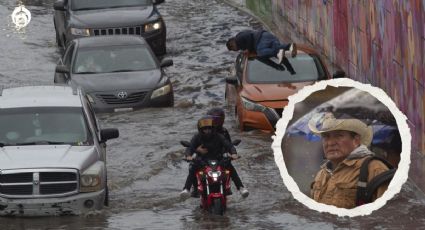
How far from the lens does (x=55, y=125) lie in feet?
45.6

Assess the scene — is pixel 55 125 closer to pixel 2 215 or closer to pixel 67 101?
pixel 67 101

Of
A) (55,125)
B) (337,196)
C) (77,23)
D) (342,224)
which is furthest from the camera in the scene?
→ (77,23)

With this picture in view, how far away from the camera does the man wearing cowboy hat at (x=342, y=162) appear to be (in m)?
2.36

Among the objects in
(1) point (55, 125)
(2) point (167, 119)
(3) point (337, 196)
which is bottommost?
(2) point (167, 119)

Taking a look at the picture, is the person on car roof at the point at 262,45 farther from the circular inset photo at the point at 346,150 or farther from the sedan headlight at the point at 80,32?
the circular inset photo at the point at 346,150

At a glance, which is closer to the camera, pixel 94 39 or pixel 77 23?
pixel 94 39

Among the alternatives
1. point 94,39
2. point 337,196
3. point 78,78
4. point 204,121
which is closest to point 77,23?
point 94,39

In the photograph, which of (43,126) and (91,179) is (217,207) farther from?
(43,126)

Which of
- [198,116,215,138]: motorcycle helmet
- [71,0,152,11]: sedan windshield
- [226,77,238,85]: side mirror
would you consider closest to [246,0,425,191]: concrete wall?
[226,77,238,85]: side mirror

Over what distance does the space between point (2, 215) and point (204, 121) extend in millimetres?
2605

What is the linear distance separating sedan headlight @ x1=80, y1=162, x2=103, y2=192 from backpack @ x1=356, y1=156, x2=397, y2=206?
34.0 ft

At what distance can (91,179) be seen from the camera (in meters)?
12.6

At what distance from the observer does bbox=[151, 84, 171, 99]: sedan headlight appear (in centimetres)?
2227

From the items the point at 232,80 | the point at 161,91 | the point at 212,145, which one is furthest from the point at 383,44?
the point at 212,145
